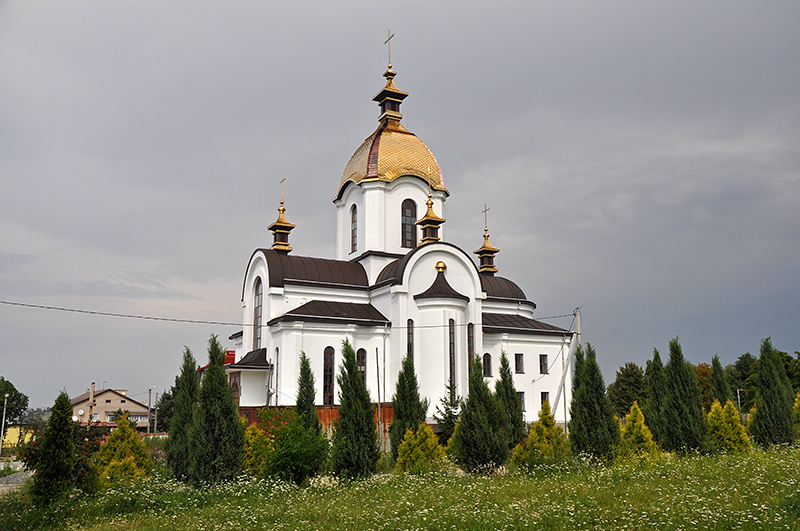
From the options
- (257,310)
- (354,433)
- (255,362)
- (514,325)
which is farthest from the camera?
(514,325)

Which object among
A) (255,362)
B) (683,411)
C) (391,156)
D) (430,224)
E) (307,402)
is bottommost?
(683,411)

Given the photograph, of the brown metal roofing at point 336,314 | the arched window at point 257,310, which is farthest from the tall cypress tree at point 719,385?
the arched window at point 257,310

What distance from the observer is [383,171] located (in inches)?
1075

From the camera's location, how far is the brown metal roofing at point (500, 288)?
30.1 meters

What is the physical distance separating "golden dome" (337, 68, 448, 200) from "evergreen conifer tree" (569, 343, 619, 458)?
50.6 feet

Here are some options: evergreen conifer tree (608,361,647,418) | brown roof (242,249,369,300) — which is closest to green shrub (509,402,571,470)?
brown roof (242,249,369,300)

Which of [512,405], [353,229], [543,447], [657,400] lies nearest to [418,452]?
[543,447]

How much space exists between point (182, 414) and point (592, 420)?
10.1m

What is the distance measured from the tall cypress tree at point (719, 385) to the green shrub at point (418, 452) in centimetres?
1112

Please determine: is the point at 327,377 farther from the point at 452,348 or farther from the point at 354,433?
the point at 354,433

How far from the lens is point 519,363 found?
27609 mm

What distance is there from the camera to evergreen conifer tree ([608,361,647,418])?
39.4m

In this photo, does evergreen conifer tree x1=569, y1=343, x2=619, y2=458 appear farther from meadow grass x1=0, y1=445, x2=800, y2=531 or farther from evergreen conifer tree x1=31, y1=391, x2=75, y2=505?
evergreen conifer tree x1=31, y1=391, x2=75, y2=505

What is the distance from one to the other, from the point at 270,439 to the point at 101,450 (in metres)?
3.96
